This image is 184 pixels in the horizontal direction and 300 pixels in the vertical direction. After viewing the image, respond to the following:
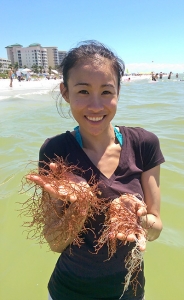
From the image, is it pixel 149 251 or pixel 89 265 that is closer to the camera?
pixel 89 265

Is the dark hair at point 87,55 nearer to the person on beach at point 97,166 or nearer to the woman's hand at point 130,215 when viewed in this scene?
the person on beach at point 97,166

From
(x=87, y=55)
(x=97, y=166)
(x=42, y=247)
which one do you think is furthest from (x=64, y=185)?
(x=42, y=247)

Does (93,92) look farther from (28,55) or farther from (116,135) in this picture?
(28,55)

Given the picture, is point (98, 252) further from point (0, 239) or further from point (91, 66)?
point (0, 239)

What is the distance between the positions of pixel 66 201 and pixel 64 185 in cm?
9

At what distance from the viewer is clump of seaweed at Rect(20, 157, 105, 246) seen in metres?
1.58

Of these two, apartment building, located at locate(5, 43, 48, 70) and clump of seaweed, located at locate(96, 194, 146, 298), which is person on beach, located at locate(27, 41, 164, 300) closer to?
clump of seaweed, located at locate(96, 194, 146, 298)

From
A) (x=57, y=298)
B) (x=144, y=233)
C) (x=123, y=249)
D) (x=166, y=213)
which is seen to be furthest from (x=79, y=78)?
(x=166, y=213)

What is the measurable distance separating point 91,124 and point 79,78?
30 cm

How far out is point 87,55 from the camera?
183 cm

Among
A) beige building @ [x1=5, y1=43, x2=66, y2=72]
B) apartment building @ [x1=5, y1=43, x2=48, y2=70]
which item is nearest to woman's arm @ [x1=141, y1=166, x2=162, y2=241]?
beige building @ [x1=5, y1=43, x2=66, y2=72]

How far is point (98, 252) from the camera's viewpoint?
1.82 m

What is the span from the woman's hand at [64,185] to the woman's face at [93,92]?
37 centimetres

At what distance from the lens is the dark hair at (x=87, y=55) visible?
184cm
